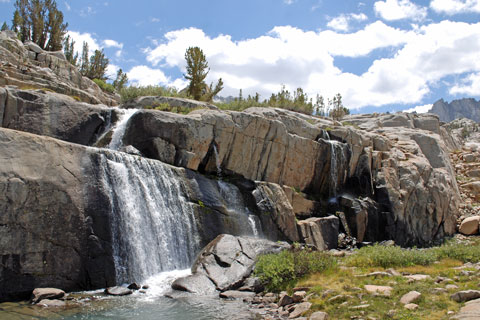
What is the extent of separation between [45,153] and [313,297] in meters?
10.3

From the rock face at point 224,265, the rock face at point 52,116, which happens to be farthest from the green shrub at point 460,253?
the rock face at point 52,116

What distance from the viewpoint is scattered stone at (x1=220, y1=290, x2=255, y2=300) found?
13.1 m

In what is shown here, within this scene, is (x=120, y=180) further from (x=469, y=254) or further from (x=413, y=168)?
(x=413, y=168)

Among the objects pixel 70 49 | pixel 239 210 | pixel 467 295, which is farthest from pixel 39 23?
pixel 467 295

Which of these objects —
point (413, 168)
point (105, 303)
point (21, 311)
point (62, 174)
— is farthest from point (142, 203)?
point (413, 168)

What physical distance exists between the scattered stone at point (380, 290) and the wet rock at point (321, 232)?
11611 millimetres

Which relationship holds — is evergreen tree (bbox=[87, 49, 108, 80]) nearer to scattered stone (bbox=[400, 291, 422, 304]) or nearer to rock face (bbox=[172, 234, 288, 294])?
rock face (bbox=[172, 234, 288, 294])

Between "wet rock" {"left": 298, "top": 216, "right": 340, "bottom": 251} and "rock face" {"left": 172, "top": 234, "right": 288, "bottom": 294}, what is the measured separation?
6279 mm

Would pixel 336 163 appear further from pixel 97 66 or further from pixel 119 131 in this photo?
pixel 97 66

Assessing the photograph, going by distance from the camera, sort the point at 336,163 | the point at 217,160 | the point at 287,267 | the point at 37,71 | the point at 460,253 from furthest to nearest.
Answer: the point at 336,163, the point at 37,71, the point at 217,160, the point at 460,253, the point at 287,267

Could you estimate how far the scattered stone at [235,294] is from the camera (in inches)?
518

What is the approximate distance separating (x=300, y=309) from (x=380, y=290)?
87.7 inches

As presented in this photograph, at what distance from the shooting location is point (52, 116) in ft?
63.3

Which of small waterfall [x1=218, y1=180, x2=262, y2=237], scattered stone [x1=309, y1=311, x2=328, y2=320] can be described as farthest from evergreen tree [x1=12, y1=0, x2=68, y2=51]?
scattered stone [x1=309, y1=311, x2=328, y2=320]
